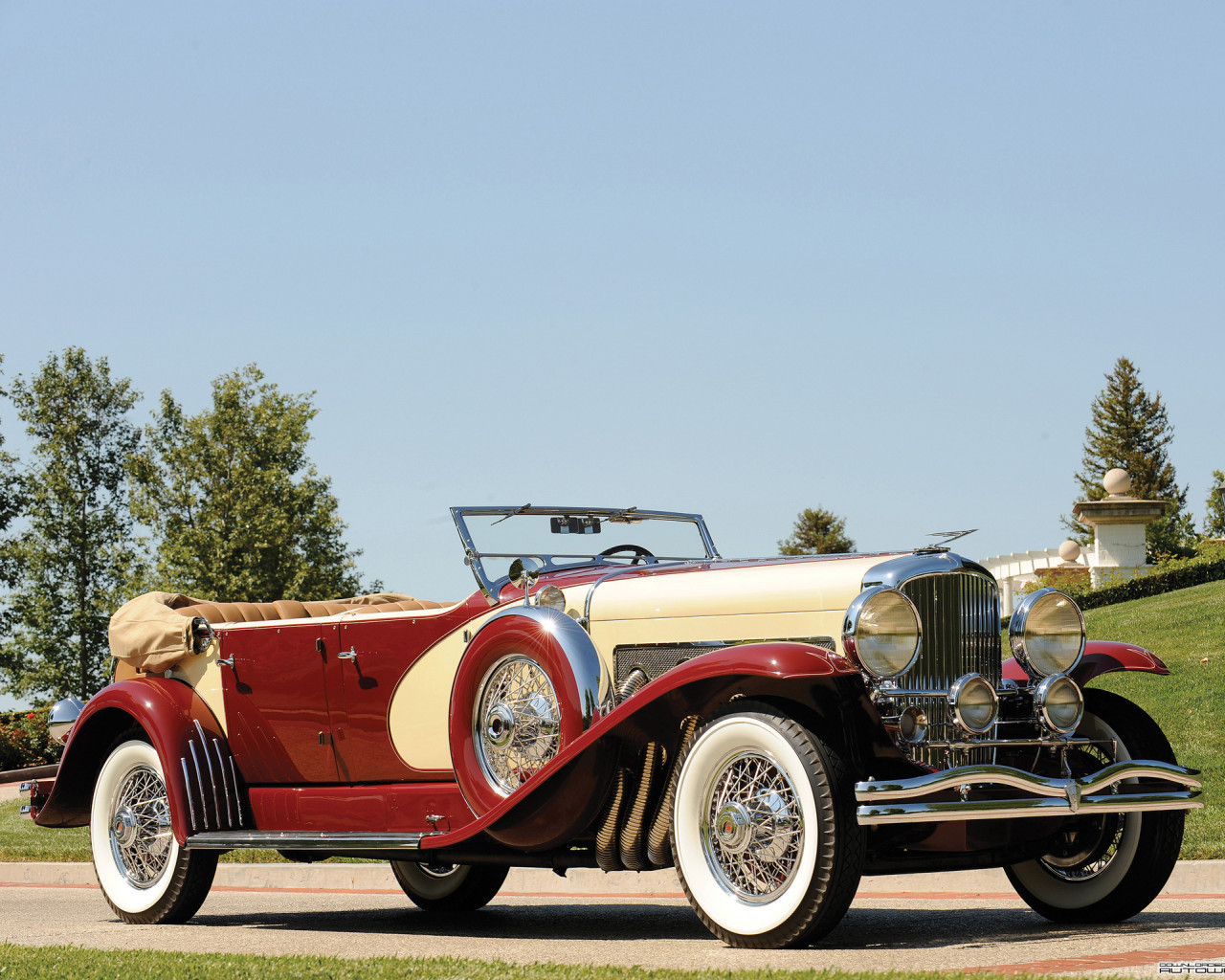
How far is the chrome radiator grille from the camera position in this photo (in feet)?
18.7

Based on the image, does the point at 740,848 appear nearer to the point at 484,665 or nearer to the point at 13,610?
the point at 484,665

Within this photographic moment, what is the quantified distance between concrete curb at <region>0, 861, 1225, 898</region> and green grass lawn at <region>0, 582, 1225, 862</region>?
0.65 m

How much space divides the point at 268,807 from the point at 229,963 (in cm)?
230

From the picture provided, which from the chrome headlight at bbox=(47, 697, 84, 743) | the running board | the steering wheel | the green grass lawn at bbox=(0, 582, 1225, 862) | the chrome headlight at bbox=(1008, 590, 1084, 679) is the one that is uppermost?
the steering wheel

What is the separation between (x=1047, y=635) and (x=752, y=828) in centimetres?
161

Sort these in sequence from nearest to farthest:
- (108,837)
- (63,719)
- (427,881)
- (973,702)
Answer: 1. (973,702)
2. (108,837)
3. (427,881)
4. (63,719)

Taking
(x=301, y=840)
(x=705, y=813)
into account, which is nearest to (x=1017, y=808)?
(x=705, y=813)

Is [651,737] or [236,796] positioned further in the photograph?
[236,796]

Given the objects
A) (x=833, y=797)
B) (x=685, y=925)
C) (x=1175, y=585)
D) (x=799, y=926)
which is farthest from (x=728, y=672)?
(x=1175, y=585)

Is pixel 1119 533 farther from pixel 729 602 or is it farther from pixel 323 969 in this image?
pixel 323 969

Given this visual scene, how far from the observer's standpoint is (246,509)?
34.2 m

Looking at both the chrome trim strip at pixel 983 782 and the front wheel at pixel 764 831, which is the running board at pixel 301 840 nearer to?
the front wheel at pixel 764 831

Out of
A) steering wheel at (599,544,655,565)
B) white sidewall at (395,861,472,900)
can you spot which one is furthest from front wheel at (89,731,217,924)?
steering wheel at (599,544,655,565)

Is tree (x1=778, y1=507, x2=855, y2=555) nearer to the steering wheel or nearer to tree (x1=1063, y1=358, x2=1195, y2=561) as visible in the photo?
tree (x1=1063, y1=358, x2=1195, y2=561)
